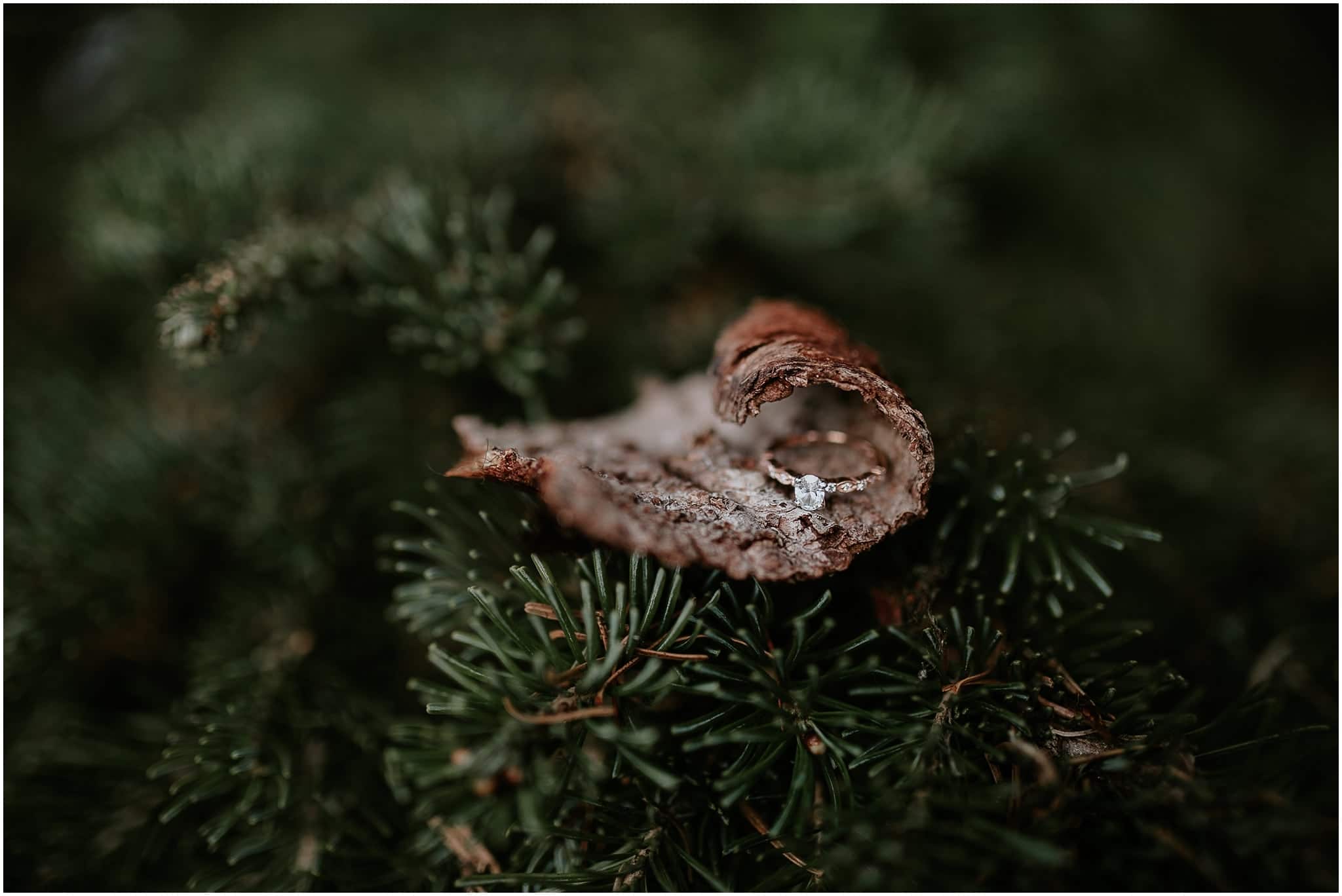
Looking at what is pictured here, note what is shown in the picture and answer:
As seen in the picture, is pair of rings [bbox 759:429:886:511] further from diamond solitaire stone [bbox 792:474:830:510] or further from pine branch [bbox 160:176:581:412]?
pine branch [bbox 160:176:581:412]

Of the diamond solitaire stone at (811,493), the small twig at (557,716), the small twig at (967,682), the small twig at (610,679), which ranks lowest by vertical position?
the small twig at (557,716)

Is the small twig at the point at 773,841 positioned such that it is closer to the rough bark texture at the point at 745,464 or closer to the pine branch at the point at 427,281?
the rough bark texture at the point at 745,464

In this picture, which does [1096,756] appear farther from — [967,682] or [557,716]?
[557,716]

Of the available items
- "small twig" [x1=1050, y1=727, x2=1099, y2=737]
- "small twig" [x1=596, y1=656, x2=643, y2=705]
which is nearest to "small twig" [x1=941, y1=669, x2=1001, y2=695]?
"small twig" [x1=1050, y1=727, x2=1099, y2=737]

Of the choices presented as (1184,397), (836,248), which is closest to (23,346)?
(836,248)

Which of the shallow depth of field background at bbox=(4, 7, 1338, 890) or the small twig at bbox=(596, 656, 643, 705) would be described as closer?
the small twig at bbox=(596, 656, 643, 705)

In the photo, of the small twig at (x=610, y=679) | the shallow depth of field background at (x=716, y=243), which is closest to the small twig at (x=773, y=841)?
the small twig at (x=610, y=679)

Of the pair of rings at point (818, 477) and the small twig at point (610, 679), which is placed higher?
the pair of rings at point (818, 477)
